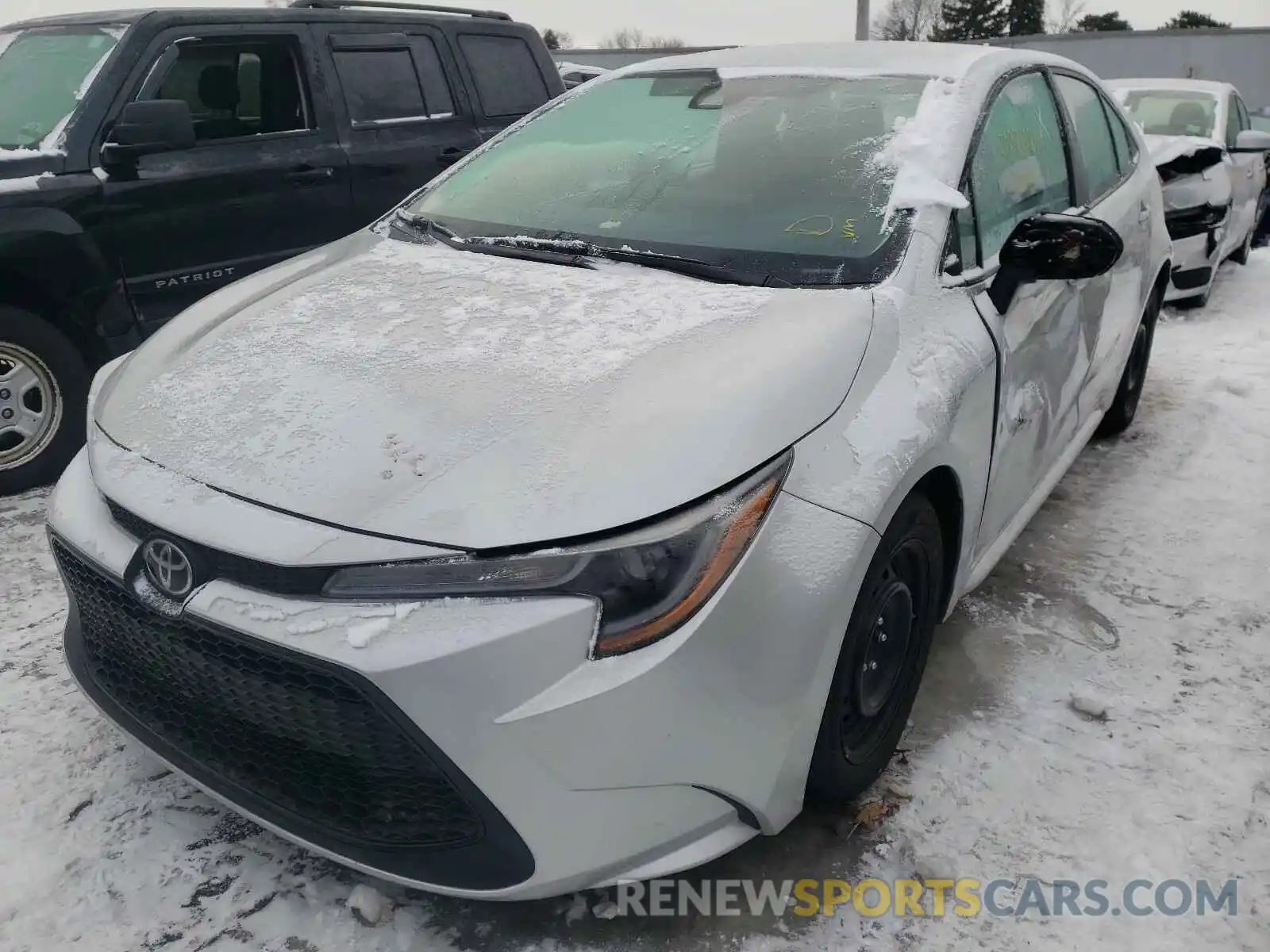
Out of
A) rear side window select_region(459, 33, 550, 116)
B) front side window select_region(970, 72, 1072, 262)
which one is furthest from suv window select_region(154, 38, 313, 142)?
front side window select_region(970, 72, 1072, 262)

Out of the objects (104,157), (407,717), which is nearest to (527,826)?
(407,717)

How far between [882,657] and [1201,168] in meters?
5.32

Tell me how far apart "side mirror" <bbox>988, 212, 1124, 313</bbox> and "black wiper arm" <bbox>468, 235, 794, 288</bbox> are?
61cm

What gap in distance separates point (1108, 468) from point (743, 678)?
316cm

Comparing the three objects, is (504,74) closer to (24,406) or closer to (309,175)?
(309,175)

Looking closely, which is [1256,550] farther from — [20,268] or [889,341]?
[20,268]

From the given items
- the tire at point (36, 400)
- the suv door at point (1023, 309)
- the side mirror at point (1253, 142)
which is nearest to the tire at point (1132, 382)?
the suv door at point (1023, 309)

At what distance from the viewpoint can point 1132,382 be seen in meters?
4.43

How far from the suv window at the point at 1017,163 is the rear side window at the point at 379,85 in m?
3.10

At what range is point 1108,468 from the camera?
13.8 feet

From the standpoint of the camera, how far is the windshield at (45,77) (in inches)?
153

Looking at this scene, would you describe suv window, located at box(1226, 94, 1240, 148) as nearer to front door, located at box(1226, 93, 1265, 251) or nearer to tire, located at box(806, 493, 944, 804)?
front door, located at box(1226, 93, 1265, 251)

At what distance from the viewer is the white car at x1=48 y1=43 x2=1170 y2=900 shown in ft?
5.16

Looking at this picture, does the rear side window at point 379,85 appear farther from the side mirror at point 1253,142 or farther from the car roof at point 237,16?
the side mirror at point 1253,142
